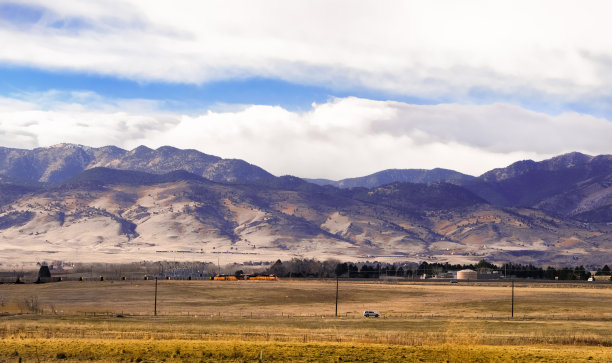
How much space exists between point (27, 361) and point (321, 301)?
112950 millimetres

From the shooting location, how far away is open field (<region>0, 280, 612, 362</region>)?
180 ft

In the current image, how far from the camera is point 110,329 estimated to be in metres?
81.4

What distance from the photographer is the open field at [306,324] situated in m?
54.9

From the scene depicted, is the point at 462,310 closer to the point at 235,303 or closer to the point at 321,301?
the point at 321,301

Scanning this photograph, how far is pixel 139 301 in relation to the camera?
160500mm

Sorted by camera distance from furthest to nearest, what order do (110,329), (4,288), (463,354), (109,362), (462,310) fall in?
(4,288) < (462,310) < (110,329) < (463,354) < (109,362)

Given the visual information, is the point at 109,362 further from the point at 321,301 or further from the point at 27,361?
the point at 321,301

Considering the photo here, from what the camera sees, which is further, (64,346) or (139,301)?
(139,301)

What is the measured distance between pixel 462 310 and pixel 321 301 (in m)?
35.6

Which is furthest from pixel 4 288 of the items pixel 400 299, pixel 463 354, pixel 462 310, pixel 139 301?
pixel 463 354

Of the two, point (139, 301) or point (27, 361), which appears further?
point (139, 301)

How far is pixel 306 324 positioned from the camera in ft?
329

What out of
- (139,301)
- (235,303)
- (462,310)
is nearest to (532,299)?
(462,310)

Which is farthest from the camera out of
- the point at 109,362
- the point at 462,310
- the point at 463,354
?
the point at 462,310
